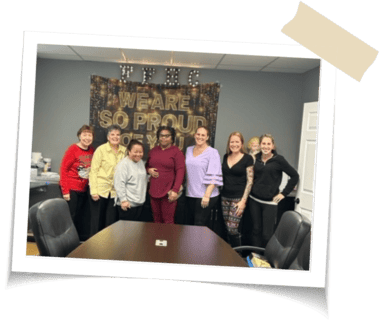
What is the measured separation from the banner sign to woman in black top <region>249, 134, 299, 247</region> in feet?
4.64

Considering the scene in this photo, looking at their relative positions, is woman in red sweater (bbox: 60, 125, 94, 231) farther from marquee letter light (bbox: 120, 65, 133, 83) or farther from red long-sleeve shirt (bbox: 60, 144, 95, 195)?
marquee letter light (bbox: 120, 65, 133, 83)

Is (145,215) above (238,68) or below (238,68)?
below

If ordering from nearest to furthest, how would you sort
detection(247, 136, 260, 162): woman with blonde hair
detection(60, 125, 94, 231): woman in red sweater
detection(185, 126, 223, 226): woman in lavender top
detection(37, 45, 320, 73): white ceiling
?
1. detection(60, 125, 94, 231): woman in red sweater
2. detection(185, 126, 223, 226): woman in lavender top
3. detection(37, 45, 320, 73): white ceiling
4. detection(247, 136, 260, 162): woman with blonde hair

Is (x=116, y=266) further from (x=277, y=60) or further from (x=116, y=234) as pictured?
(x=277, y=60)

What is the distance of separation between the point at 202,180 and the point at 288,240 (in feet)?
6.11

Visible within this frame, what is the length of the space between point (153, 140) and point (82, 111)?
116 centimetres

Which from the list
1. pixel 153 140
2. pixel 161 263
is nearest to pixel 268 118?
pixel 153 140

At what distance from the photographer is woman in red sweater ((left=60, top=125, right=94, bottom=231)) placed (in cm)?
466

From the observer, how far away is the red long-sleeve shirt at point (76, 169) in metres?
4.67

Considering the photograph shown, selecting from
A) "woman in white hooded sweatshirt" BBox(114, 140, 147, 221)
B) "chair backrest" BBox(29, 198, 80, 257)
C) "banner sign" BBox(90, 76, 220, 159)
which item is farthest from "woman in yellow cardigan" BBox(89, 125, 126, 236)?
"chair backrest" BBox(29, 198, 80, 257)

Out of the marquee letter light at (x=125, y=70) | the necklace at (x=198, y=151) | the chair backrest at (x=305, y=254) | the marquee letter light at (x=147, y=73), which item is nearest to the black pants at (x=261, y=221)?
the necklace at (x=198, y=151)

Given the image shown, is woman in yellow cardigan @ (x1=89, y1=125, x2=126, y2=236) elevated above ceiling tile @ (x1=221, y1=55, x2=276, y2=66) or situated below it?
below

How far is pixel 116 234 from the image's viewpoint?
3.25 m

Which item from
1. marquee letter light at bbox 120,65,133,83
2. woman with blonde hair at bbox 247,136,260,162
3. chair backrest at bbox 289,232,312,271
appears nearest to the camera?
chair backrest at bbox 289,232,312,271
